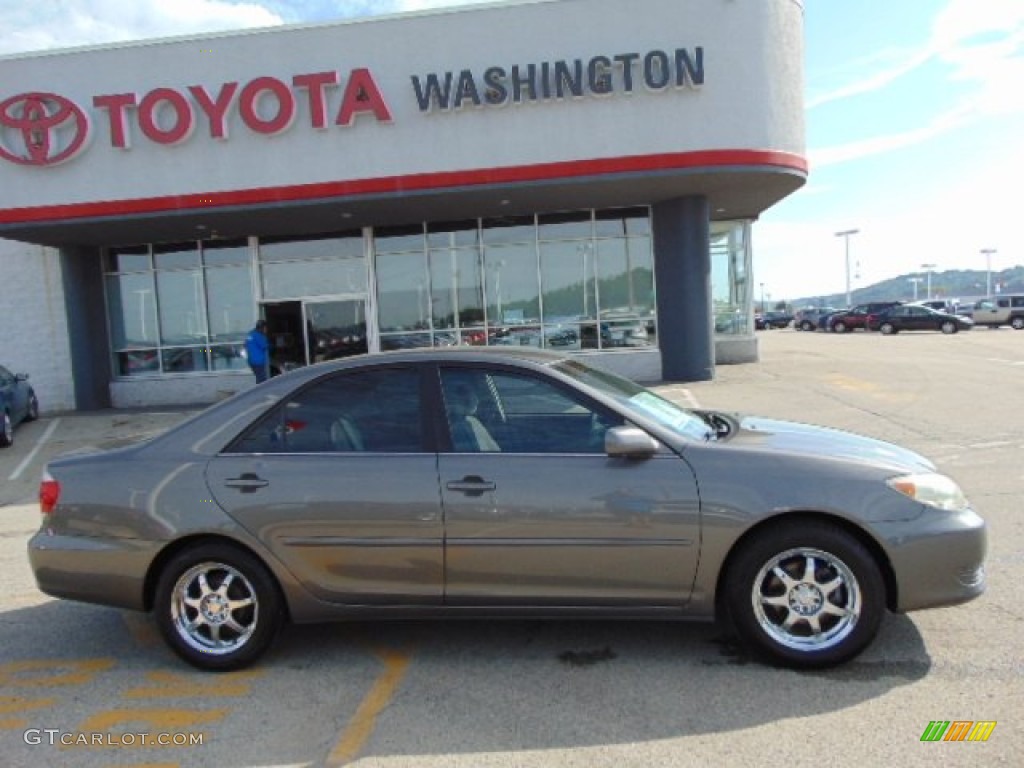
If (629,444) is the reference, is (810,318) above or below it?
below

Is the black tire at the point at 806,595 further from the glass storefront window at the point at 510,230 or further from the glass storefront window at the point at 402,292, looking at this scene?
the glass storefront window at the point at 402,292

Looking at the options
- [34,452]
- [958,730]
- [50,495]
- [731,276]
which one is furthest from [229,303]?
[958,730]

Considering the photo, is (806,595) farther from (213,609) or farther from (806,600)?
(213,609)

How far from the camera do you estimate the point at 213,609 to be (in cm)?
379

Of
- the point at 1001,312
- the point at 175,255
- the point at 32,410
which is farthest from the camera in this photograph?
the point at 1001,312

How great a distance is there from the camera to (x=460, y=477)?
11.8 feet

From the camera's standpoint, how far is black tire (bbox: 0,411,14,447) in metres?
12.3

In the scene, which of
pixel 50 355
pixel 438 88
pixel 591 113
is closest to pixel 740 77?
pixel 591 113

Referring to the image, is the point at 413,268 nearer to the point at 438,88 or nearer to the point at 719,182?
the point at 438,88

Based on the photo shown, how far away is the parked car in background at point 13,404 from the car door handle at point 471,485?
11.8 metres

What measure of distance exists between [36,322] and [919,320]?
3588cm

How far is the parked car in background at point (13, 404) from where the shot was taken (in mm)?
12398

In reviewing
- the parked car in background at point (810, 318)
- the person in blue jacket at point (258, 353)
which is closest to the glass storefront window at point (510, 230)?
the person in blue jacket at point (258, 353)

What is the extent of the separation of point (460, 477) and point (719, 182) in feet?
40.8
